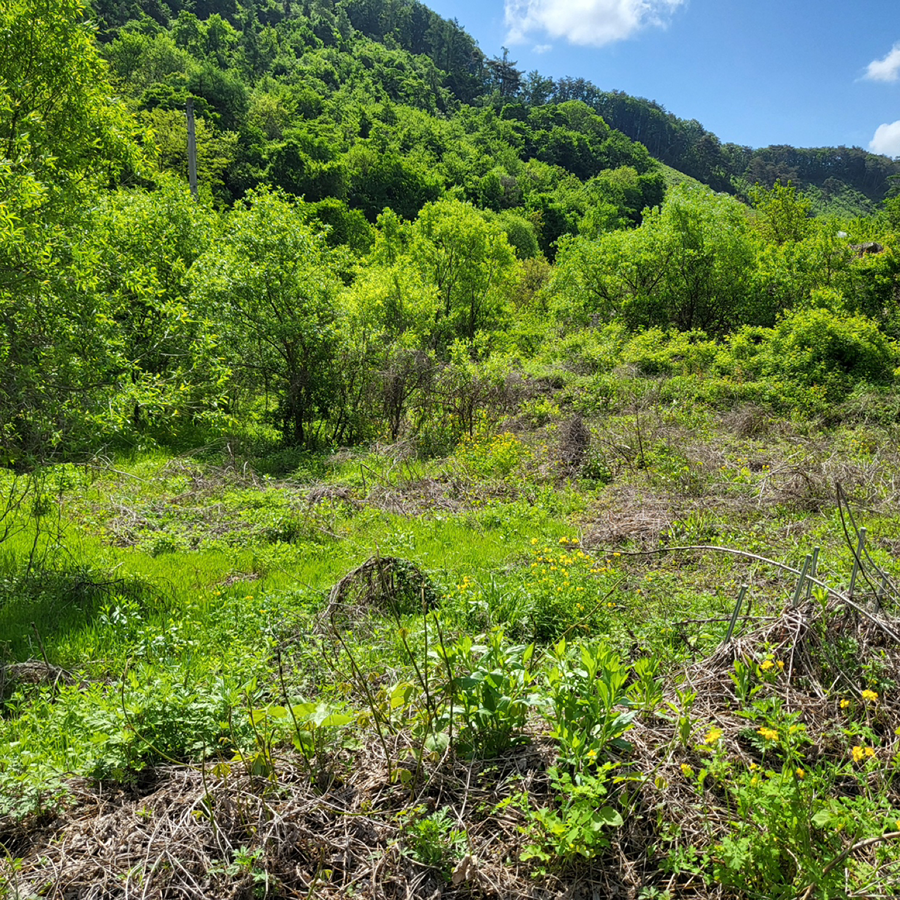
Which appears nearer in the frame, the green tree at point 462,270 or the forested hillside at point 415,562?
the forested hillside at point 415,562

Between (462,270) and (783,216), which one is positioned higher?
(783,216)

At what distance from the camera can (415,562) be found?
20.3ft

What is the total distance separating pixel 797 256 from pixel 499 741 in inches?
902

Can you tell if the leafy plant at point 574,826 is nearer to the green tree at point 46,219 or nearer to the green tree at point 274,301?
the green tree at point 46,219

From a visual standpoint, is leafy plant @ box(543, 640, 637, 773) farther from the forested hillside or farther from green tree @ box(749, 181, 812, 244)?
green tree @ box(749, 181, 812, 244)

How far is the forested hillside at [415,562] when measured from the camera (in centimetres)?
217

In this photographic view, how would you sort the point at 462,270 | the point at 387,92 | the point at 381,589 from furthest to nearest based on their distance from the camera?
the point at 387,92, the point at 462,270, the point at 381,589

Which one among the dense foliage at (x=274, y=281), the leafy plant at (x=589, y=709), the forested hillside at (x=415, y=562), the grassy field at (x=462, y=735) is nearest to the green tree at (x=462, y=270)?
the dense foliage at (x=274, y=281)

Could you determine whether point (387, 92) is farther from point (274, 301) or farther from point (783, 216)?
point (274, 301)

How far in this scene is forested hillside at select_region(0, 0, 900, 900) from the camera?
2174mm

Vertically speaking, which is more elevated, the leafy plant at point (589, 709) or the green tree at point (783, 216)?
the green tree at point (783, 216)

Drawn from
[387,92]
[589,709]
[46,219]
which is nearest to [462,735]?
[589,709]

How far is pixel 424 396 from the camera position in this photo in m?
13.5

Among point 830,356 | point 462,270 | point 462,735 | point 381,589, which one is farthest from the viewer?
point 462,270
